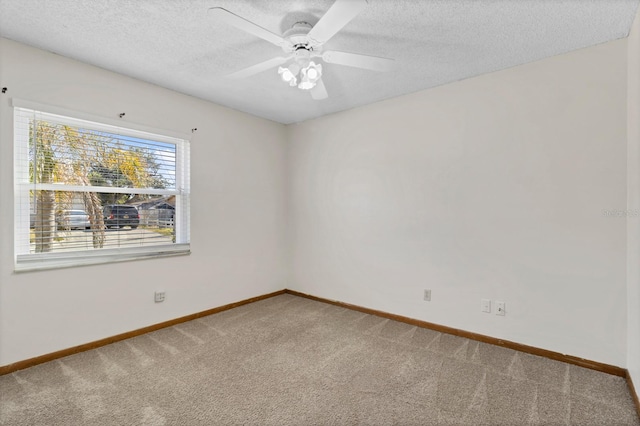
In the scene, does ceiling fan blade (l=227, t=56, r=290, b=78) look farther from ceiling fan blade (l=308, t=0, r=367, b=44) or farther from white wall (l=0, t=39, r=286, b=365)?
white wall (l=0, t=39, r=286, b=365)

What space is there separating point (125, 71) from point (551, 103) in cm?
360

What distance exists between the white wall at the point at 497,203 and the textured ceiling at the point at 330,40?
0.31 meters

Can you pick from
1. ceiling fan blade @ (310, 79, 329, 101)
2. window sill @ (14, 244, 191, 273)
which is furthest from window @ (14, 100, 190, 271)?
ceiling fan blade @ (310, 79, 329, 101)

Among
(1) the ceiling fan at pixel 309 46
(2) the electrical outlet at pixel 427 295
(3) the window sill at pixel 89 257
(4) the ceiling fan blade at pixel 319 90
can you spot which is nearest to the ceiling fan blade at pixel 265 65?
(1) the ceiling fan at pixel 309 46

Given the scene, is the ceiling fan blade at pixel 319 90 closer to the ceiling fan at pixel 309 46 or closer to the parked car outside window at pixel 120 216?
the ceiling fan at pixel 309 46

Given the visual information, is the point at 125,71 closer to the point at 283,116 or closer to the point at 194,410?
the point at 283,116

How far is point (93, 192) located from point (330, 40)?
2.36 metres

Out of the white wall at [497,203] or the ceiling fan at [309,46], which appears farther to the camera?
the white wall at [497,203]

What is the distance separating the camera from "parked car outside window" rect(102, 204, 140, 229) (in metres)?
2.76

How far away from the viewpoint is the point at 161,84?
2.99 metres

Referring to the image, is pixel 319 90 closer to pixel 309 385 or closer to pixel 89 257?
pixel 309 385

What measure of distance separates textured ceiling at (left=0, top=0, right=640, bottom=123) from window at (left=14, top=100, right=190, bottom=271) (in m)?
0.60

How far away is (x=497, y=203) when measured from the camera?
2684mm

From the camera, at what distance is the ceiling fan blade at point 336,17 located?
144cm
